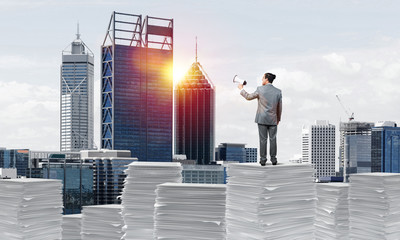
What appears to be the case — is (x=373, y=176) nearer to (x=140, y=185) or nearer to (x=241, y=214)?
(x=241, y=214)

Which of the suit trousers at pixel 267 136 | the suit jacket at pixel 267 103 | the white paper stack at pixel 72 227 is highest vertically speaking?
the suit jacket at pixel 267 103

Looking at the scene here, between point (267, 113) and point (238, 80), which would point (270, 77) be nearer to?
point (238, 80)

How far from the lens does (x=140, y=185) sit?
738 inches

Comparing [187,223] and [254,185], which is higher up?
[254,185]

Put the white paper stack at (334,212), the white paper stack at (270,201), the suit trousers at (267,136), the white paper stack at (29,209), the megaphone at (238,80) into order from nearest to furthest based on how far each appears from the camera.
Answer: the white paper stack at (270,201)
the suit trousers at (267,136)
the megaphone at (238,80)
the white paper stack at (29,209)
the white paper stack at (334,212)

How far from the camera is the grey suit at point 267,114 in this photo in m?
17.4

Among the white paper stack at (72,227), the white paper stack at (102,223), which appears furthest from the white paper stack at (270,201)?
the white paper stack at (72,227)

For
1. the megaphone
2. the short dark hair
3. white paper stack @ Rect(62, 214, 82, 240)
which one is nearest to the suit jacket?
the short dark hair

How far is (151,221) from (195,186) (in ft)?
7.48

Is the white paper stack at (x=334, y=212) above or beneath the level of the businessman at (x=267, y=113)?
beneath

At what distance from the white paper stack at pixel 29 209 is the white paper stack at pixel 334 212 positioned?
8.81m

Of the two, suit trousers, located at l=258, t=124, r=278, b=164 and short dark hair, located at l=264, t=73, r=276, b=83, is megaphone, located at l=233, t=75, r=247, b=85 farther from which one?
suit trousers, located at l=258, t=124, r=278, b=164

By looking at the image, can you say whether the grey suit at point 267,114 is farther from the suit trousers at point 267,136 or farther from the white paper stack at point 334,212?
the white paper stack at point 334,212

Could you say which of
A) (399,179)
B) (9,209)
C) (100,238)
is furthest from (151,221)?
(399,179)
